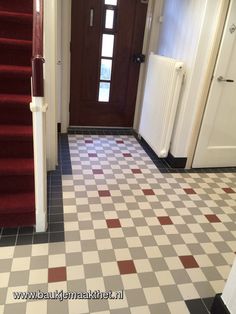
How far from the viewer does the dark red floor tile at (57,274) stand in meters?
1.56

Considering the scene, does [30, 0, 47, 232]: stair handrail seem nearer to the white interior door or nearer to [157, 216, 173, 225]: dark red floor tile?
[157, 216, 173, 225]: dark red floor tile

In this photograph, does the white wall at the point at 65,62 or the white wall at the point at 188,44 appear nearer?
the white wall at the point at 188,44

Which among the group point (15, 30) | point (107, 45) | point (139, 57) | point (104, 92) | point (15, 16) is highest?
point (15, 16)

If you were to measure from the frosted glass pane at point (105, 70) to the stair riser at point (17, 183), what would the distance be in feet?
6.73

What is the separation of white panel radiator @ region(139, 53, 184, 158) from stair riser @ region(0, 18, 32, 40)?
51.6 inches

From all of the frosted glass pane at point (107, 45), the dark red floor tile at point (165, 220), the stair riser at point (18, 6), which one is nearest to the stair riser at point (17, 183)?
the dark red floor tile at point (165, 220)

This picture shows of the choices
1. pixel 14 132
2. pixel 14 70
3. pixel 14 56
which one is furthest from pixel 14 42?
pixel 14 132

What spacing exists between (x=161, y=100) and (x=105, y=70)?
990 mm

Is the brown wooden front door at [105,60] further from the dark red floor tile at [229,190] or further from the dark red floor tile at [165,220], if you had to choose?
the dark red floor tile at [165,220]

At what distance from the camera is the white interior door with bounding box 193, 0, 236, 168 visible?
2.52 meters

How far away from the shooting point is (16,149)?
2.02 m

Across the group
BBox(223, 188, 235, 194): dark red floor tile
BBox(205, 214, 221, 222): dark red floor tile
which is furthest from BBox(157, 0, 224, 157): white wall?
BBox(205, 214, 221, 222): dark red floor tile

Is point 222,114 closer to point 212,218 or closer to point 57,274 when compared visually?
point 212,218

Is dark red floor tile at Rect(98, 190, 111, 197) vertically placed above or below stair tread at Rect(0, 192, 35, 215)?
below
